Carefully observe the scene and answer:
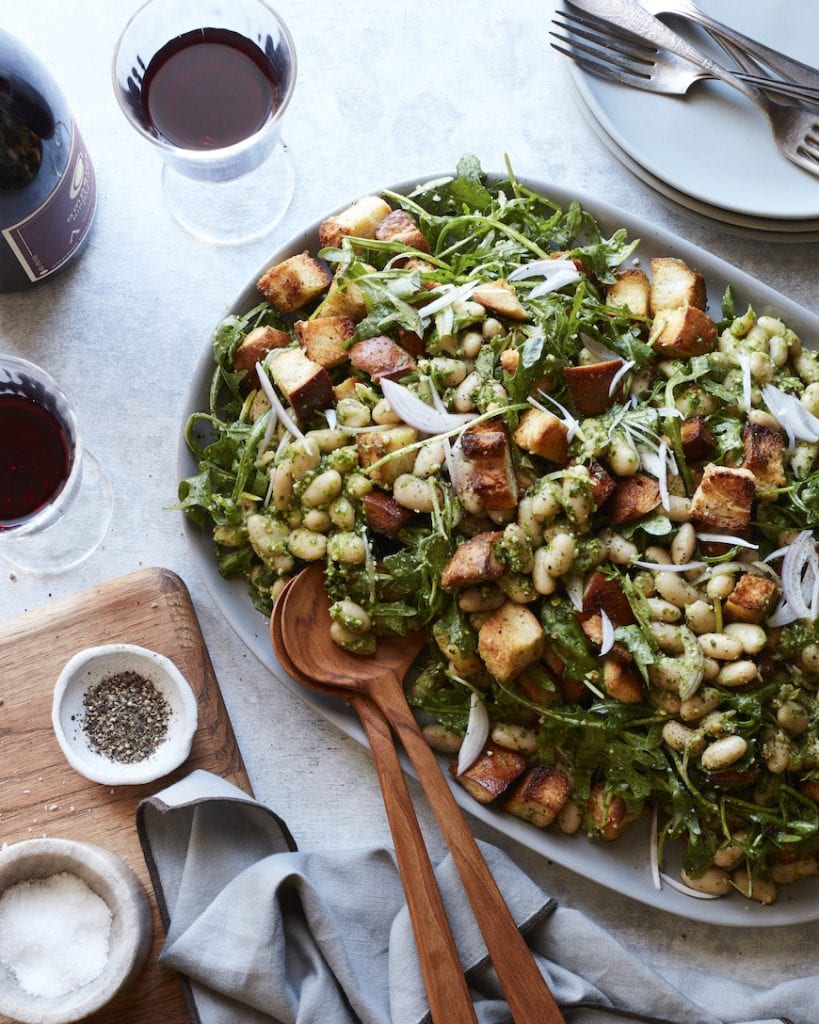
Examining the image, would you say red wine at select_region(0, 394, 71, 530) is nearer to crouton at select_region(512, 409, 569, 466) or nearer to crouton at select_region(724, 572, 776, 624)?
crouton at select_region(512, 409, 569, 466)

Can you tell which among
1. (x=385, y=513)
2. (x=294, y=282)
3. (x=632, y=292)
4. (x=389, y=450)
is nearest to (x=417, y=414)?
(x=389, y=450)

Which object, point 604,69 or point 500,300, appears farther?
point 604,69

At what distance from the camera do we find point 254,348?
208 centimetres

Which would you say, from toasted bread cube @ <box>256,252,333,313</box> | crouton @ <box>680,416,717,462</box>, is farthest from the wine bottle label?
crouton @ <box>680,416,717,462</box>

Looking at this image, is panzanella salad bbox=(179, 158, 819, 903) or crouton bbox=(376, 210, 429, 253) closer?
panzanella salad bbox=(179, 158, 819, 903)

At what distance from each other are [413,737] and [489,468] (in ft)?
1.73

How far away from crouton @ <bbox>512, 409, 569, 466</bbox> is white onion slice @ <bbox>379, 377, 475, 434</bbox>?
0.32 feet

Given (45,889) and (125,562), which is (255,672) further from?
(45,889)

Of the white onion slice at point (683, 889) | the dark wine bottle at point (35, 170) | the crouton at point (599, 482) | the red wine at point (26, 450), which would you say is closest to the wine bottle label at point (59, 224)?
the dark wine bottle at point (35, 170)

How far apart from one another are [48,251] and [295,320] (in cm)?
49

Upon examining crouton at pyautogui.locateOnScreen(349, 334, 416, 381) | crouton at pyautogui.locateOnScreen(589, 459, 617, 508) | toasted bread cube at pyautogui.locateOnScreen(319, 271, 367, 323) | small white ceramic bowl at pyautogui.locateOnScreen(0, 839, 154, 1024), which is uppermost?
toasted bread cube at pyautogui.locateOnScreen(319, 271, 367, 323)

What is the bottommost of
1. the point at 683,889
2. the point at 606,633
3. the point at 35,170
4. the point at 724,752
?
the point at 683,889

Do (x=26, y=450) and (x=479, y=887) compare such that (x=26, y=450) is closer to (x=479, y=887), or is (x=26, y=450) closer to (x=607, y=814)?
(x=479, y=887)

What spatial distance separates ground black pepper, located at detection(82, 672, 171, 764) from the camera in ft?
6.91
